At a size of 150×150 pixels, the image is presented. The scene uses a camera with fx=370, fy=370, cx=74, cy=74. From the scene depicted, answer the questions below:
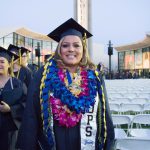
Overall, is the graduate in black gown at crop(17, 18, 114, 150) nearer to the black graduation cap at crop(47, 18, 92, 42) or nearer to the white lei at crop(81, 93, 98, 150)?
the white lei at crop(81, 93, 98, 150)

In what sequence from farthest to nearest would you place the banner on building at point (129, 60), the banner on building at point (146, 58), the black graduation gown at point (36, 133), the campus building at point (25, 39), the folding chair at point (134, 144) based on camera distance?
the banner on building at point (129, 60) → the banner on building at point (146, 58) → the campus building at point (25, 39) → the folding chair at point (134, 144) → the black graduation gown at point (36, 133)

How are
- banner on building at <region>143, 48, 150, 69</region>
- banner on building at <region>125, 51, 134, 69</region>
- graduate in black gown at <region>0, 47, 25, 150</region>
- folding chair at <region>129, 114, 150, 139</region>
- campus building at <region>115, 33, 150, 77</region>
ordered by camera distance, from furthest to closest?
1. banner on building at <region>125, 51, 134, 69</region>
2. campus building at <region>115, 33, 150, 77</region>
3. banner on building at <region>143, 48, 150, 69</region>
4. folding chair at <region>129, 114, 150, 139</region>
5. graduate in black gown at <region>0, 47, 25, 150</region>

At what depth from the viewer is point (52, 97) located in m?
2.74

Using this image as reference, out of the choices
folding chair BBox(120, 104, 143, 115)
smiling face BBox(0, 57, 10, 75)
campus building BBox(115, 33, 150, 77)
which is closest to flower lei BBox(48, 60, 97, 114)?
smiling face BBox(0, 57, 10, 75)

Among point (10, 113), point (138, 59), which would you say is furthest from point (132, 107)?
point (138, 59)

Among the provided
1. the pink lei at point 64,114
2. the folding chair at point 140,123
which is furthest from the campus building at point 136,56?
the pink lei at point 64,114

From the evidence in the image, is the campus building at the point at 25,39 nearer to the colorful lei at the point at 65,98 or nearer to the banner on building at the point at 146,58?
the banner on building at the point at 146,58

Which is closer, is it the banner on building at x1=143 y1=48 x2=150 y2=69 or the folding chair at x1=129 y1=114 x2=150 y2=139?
the folding chair at x1=129 y1=114 x2=150 y2=139

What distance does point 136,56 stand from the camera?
2213 inches

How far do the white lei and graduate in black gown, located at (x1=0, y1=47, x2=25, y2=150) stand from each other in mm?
1343

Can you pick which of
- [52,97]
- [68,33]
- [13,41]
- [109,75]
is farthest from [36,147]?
[13,41]

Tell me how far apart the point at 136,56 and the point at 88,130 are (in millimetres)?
54396

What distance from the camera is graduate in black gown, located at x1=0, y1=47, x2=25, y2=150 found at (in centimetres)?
391

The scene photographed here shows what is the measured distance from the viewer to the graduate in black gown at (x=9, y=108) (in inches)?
154
